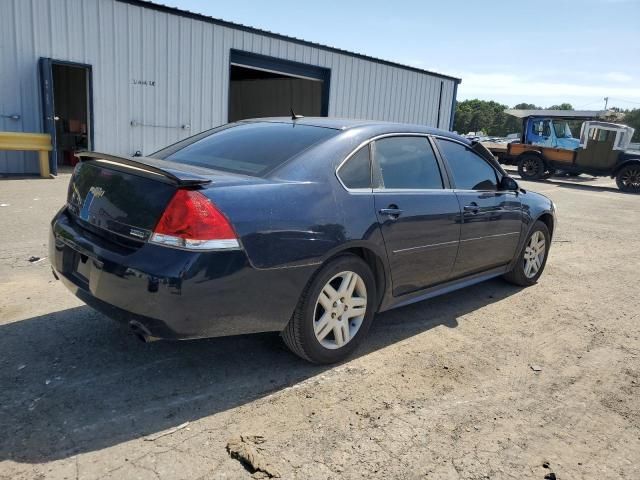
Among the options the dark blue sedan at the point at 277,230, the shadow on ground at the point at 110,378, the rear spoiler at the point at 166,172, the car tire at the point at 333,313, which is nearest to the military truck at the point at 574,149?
the dark blue sedan at the point at 277,230

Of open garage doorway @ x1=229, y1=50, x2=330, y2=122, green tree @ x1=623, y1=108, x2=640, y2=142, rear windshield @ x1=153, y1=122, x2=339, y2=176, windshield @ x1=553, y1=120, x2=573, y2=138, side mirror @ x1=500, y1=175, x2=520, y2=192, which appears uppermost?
green tree @ x1=623, y1=108, x2=640, y2=142

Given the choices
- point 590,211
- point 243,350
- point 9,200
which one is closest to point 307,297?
point 243,350

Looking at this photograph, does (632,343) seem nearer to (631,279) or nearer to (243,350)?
(631,279)

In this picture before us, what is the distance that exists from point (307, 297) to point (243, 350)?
725 millimetres

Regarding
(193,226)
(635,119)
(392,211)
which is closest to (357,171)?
(392,211)

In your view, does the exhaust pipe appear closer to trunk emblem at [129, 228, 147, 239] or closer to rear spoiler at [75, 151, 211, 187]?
trunk emblem at [129, 228, 147, 239]

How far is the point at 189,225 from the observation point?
2.60m

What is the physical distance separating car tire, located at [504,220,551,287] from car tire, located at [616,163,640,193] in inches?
635

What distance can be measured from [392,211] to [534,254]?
260cm

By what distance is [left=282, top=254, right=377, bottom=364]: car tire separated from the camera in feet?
10.2

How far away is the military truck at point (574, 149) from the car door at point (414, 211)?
59.6ft

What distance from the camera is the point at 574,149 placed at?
20.0 metres

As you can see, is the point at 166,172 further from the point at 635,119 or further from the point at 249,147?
the point at 635,119

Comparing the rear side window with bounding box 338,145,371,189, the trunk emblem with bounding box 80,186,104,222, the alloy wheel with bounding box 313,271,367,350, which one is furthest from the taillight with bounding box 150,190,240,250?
the rear side window with bounding box 338,145,371,189
